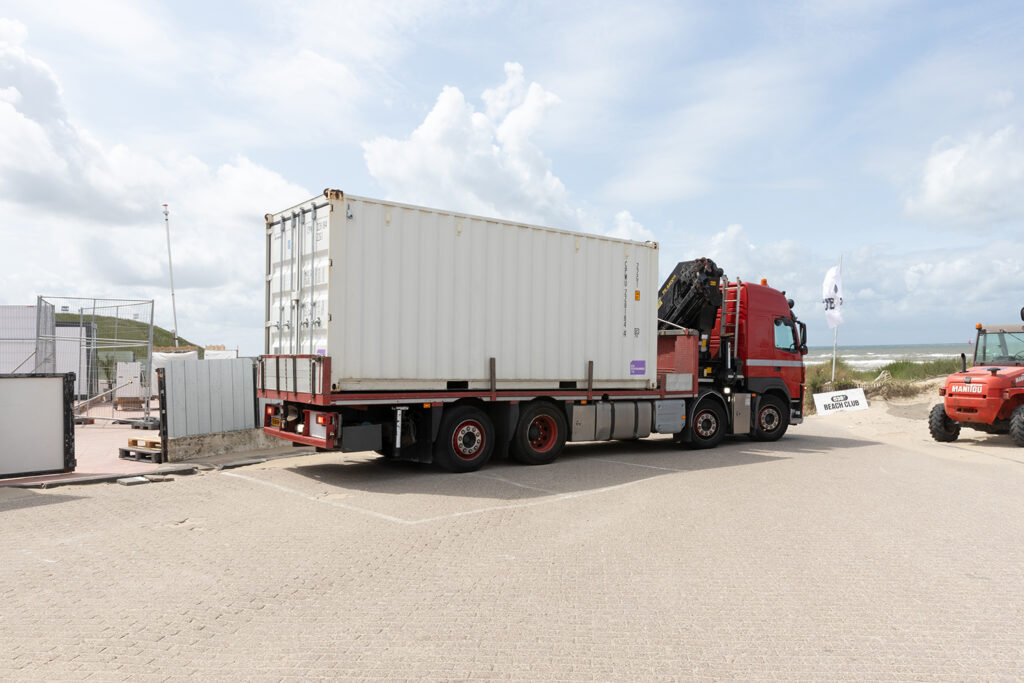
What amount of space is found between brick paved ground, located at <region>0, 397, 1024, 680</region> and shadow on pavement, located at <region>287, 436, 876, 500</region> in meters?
0.12

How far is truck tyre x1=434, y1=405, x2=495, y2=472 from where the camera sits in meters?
10.3

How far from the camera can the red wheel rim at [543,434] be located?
455 inches

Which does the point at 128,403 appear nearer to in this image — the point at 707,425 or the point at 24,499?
the point at 24,499


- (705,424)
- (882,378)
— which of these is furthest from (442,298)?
(882,378)

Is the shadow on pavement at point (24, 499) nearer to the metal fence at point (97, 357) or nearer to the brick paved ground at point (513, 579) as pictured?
the brick paved ground at point (513, 579)

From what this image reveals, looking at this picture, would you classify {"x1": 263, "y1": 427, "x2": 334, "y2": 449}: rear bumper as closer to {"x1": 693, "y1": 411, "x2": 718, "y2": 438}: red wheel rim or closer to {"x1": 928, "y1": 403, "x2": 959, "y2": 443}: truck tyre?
{"x1": 693, "y1": 411, "x2": 718, "y2": 438}: red wheel rim

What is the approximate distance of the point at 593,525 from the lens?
7172mm

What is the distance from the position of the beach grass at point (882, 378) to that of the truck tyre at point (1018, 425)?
8.64 m

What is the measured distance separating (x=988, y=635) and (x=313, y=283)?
8223mm

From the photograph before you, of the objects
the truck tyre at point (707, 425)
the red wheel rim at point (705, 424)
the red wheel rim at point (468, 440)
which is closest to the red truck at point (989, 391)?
the truck tyre at point (707, 425)

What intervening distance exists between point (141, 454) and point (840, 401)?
64.0 feet

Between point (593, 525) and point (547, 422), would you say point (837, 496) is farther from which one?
point (547, 422)

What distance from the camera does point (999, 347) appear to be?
15.6 m

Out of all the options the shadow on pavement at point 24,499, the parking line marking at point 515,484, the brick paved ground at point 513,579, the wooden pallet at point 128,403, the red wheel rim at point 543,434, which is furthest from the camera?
the wooden pallet at point 128,403
